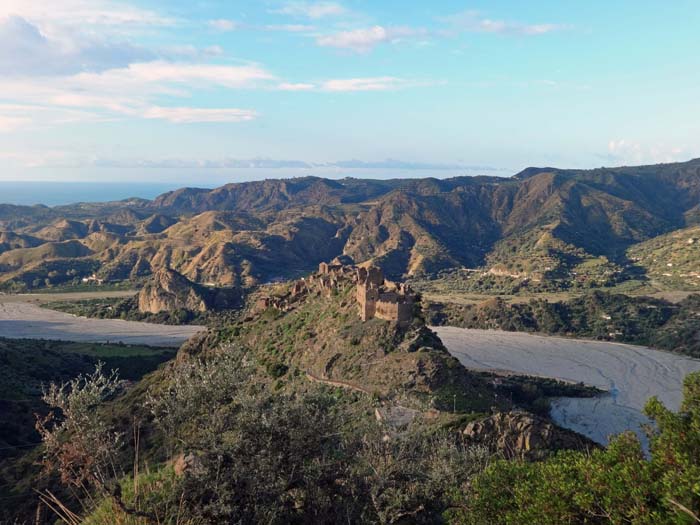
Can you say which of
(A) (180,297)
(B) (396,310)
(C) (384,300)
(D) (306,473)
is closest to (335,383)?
(B) (396,310)

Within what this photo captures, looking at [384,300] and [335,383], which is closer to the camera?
[335,383]

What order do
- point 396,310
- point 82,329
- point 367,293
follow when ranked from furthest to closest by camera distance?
point 82,329
point 367,293
point 396,310

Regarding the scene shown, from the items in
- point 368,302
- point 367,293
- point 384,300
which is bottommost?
point 368,302

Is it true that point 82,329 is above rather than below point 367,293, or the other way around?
below

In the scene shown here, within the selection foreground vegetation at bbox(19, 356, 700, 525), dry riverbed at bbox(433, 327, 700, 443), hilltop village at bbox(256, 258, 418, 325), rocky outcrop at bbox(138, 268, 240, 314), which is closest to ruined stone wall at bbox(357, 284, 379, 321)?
hilltop village at bbox(256, 258, 418, 325)

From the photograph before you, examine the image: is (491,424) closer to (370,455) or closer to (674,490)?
(370,455)

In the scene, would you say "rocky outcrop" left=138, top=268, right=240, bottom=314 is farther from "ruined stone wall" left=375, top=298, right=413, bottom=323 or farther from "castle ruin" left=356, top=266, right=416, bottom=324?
"ruined stone wall" left=375, top=298, right=413, bottom=323

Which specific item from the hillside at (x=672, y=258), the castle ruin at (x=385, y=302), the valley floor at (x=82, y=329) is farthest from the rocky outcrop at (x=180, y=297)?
the hillside at (x=672, y=258)

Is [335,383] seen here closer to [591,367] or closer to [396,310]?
[396,310]
